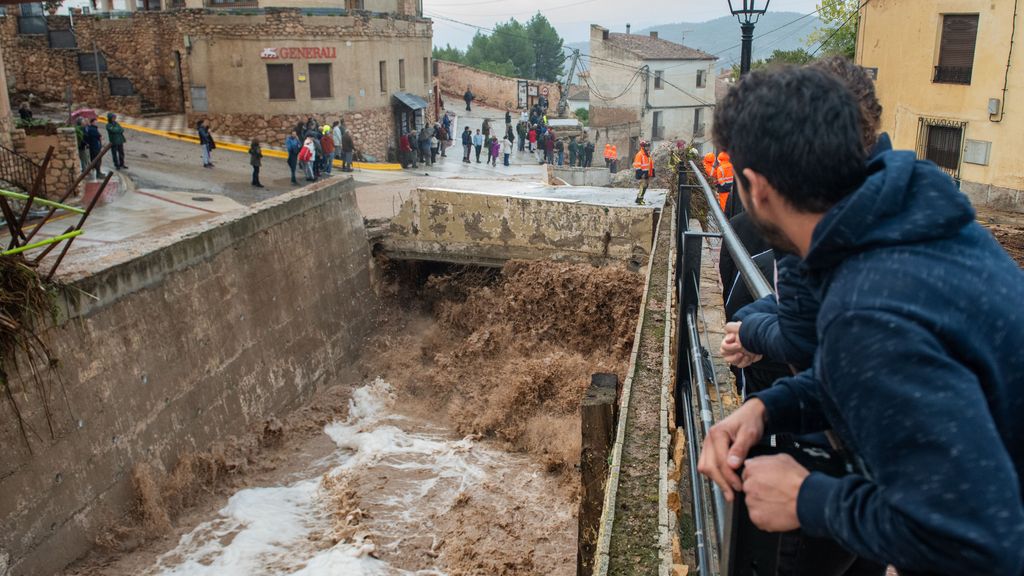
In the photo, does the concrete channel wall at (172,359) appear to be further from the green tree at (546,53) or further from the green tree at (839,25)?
the green tree at (546,53)

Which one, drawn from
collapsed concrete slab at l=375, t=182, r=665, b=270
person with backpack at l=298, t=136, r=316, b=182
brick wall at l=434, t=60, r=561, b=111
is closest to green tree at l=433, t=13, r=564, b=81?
brick wall at l=434, t=60, r=561, b=111

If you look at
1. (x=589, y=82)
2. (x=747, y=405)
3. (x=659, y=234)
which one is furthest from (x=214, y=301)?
(x=589, y=82)

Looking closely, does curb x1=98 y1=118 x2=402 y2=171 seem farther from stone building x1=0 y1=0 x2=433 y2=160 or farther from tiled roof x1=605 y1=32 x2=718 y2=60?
tiled roof x1=605 y1=32 x2=718 y2=60

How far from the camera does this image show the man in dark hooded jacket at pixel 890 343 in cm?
115

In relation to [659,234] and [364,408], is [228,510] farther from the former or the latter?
[659,234]

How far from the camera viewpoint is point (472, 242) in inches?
620

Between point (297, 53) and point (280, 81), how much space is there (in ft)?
3.49

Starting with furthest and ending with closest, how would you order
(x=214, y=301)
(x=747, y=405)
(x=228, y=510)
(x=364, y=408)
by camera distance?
(x=364, y=408), (x=214, y=301), (x=228, y=510), (x=747, y=405)

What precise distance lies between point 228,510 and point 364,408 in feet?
12.5

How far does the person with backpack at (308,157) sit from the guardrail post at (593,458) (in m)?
16.0

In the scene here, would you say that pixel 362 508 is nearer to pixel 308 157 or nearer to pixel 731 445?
pixel 731 445

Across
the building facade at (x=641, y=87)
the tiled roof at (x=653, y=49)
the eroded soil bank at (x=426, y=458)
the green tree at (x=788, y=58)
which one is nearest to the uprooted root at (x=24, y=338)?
the eroded soil bank at (x=426, y=458)

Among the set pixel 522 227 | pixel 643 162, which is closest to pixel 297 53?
pixel 643 162

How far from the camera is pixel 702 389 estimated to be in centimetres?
246
